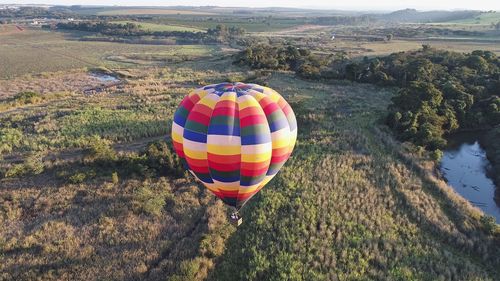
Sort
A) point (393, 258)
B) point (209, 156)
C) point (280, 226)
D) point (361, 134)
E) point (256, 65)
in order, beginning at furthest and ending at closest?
point (256, 65), point (361, 134), point (280, 226), point (393, 258), point (209, 156)

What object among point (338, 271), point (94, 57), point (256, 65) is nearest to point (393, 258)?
point (338, 271)

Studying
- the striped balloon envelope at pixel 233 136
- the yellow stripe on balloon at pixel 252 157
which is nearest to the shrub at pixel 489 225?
the striped balloon envelope at pixel 233 136

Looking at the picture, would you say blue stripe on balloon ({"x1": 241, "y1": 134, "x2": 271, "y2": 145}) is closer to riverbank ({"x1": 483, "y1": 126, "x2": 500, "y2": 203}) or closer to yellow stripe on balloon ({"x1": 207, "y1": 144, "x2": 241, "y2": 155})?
yellow stripe on balloon ({"x1": 207, "y1": 144, "x2": 241, "y2": 155})

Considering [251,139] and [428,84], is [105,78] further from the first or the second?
[251,139]

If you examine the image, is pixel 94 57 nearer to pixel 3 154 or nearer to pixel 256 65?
pixel 256 65

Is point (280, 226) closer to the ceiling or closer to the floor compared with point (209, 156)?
closer to the floor
